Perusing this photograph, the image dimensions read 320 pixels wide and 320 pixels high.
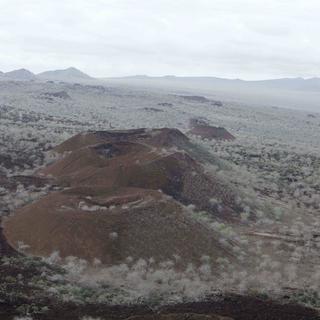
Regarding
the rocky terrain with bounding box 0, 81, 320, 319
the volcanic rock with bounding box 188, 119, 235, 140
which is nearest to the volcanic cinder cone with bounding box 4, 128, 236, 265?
the rocky terrain with bounding box 0, 81, 320, 319

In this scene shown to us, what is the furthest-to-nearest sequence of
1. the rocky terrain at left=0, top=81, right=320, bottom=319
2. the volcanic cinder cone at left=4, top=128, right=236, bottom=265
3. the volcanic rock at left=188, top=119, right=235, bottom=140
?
1. the volcanic rock at left=188, top=119, right=235, bottom=140
2. the volcanic cinder cone at left=4, top=128, right=236, bottom=265
3. the rocky terrain at left=0, top=81, right=320, bottom=319

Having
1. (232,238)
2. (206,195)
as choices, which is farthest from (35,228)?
(206,195)

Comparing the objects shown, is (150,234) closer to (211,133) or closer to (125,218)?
(125,218)

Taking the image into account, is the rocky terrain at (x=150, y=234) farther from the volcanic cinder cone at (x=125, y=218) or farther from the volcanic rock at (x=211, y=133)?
the volcanic rock at (x=211, y=133)

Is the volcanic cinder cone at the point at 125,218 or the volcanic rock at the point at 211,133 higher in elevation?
the volcanic cinder cone at the point at 125,218

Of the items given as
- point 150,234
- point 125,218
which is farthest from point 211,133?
point 150,234

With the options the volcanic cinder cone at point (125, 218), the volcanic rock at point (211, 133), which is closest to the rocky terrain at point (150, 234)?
the volcanic cinder cone at point (125, 218)

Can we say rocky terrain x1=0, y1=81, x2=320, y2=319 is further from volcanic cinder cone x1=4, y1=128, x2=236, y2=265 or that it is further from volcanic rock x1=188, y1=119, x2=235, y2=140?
volcanic rock x1=188, y1=119, x2=235, y2=140

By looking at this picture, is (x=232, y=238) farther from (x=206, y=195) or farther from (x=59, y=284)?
(x=59, y=284)
